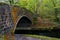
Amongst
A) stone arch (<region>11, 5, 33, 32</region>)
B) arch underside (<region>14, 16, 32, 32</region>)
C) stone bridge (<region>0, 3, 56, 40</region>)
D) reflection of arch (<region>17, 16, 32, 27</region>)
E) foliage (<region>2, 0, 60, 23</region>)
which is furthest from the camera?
foliage (<region>2, 0, 60, 23</region>)

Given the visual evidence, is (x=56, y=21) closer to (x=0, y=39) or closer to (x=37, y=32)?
(x=37, y=32)

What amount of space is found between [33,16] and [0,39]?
25.5 feet

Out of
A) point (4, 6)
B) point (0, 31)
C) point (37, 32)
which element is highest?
point (4, 6)

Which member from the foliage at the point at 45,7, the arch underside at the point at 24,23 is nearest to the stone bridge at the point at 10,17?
the arch underside at the point at 24,23

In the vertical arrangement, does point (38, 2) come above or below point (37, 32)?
above

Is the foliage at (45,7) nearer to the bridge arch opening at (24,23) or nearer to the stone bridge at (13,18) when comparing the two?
the stone bridge at (13,18)

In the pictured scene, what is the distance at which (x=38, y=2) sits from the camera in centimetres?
1927

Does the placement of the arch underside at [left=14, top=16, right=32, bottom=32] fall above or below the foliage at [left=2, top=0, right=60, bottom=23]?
below

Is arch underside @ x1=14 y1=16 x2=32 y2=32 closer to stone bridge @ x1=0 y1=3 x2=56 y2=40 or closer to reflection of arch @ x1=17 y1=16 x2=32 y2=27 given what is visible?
reflection of arch @ x1=17 y1=16 x2=32 y2=27

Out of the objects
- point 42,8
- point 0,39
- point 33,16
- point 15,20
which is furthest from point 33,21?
point 0,39

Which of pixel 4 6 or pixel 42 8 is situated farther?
pixel 42 8

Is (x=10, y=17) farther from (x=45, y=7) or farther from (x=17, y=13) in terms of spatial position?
(x=45, y=7)

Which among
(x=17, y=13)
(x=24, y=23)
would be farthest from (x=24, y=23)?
(x=17, y=13)

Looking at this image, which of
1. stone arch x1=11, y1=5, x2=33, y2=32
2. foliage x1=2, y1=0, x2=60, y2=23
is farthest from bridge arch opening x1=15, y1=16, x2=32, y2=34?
foliage x1=2, y1=0, x2=60, y2=23
